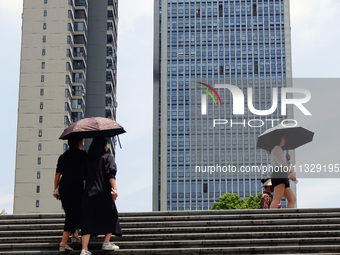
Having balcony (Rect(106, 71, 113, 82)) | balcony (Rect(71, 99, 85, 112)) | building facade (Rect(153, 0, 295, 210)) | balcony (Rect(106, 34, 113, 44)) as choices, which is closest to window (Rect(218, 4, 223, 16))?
building facade (Rect(153, 0, 295, 210))

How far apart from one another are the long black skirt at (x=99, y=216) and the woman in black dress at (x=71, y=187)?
0.31m

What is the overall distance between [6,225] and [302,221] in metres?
4.75

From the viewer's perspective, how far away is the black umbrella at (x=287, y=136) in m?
15.0

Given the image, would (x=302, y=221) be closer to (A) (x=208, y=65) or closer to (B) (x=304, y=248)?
(B) (x=304, y=248)

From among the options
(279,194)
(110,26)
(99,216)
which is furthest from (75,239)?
(110,26)

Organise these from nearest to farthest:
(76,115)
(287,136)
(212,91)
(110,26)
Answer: (287,136), (76,115), (110,26), (212,91)

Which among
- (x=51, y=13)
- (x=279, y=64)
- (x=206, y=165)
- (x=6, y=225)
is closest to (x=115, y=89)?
(x=51, y=13)

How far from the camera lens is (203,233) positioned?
11.0 m

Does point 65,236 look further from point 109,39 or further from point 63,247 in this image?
point 109,39

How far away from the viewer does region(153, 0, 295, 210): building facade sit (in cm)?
12019

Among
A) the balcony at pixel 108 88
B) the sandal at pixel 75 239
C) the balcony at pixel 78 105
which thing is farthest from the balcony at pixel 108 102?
the sandal at pixel 75 239

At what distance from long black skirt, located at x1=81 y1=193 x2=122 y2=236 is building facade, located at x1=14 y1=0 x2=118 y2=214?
74.1 metres

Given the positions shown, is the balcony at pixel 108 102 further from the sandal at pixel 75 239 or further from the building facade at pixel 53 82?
the sandal at pixel 75 239

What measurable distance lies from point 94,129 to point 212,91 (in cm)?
11602
